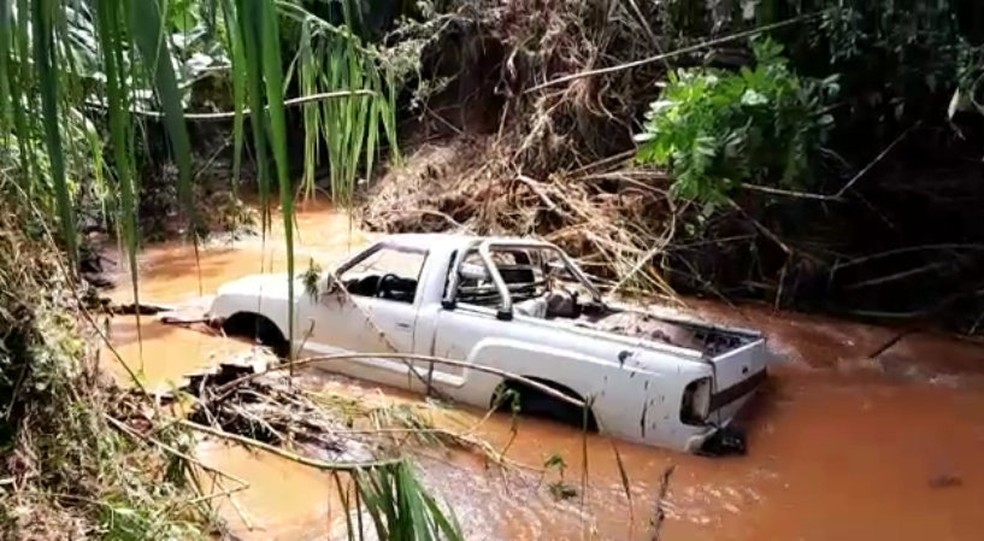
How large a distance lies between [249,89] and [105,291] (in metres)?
9.78

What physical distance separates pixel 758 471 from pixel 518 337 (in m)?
1.68

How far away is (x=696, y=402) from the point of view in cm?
641

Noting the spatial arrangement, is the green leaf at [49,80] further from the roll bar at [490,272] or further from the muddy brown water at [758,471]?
the roll bar at [490,272]

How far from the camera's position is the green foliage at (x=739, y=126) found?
28.6 ft

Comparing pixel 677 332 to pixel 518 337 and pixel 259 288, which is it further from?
pixel 259 288

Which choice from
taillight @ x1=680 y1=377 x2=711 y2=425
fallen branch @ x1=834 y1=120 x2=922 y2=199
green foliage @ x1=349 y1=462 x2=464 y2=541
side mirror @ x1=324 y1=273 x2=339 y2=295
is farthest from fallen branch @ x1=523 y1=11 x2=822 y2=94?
green foliage @ x1=349 y1=462 x2=464 y2=541

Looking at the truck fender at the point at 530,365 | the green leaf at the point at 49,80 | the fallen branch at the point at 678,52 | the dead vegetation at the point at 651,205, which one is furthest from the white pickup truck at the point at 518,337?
the green leaf at the point at 49,80

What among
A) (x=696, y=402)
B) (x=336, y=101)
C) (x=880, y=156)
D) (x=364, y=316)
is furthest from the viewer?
(x=880, y=156)

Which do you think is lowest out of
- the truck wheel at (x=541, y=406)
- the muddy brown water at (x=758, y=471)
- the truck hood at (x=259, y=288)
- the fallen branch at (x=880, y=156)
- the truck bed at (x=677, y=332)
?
the muddy brown water at (x=758, y=471)

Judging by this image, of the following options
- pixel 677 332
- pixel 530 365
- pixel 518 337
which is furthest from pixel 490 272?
pixel 677 332

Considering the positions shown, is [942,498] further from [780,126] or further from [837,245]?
[837,245]

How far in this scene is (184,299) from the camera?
10.4 meters

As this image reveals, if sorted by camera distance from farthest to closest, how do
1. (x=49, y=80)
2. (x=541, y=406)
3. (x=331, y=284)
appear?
(x=331, y=284) → (x=541, y=406) → (x=49, y=80)

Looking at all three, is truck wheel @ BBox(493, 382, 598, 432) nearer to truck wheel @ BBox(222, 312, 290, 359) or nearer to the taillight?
the taillight
